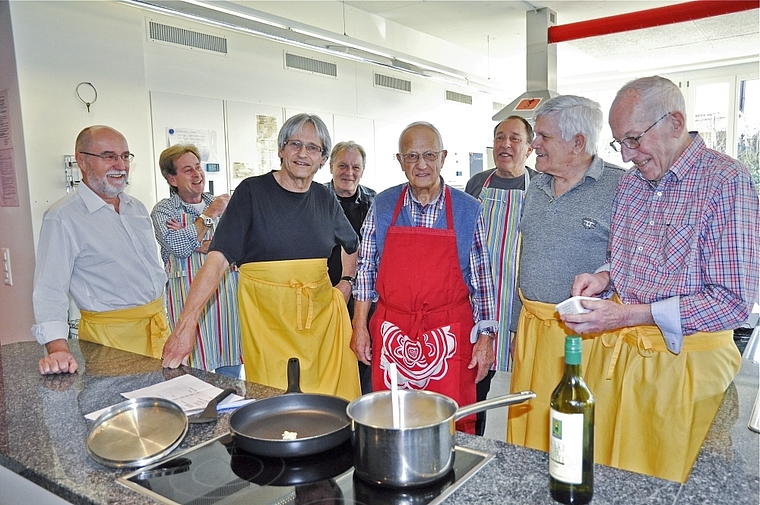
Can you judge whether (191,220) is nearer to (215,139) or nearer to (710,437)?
(215,139)

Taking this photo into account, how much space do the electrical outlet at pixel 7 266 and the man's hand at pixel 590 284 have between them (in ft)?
11.5

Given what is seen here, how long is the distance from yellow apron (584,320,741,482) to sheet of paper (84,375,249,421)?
111 cm

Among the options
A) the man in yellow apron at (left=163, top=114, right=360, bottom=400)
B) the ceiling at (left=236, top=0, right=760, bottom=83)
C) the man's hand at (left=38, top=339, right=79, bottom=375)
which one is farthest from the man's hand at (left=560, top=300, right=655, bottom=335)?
the ceiling at (left=236, top=0, right=760, bottom=83)

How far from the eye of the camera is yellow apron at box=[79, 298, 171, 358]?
7.04ft

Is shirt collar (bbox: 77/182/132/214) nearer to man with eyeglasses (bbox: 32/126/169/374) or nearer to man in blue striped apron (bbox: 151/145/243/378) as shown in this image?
man with eyeglasses (bbox: 32/126/169/374)

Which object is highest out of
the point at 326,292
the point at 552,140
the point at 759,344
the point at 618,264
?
the point at 552,140

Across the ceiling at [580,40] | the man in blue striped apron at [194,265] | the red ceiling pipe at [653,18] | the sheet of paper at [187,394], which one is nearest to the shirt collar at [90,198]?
the sheet of paper at [187,394]

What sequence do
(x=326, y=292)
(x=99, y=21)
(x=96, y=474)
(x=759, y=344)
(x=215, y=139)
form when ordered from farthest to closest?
(x=215, y=139) → (x=99, y=21) → (x=326, y=292) → (x=759, y=344) → (x=96, y=474)

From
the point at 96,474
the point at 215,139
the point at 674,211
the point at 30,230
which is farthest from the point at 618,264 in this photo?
the point at 215,139

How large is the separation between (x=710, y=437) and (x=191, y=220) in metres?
2.90

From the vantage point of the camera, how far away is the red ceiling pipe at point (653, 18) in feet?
14.0

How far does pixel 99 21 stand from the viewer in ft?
12.1

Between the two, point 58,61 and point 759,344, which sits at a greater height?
point 58,61

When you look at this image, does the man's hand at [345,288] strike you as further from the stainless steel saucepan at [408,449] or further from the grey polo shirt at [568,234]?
the stainless steel saucepan at [408,449]
